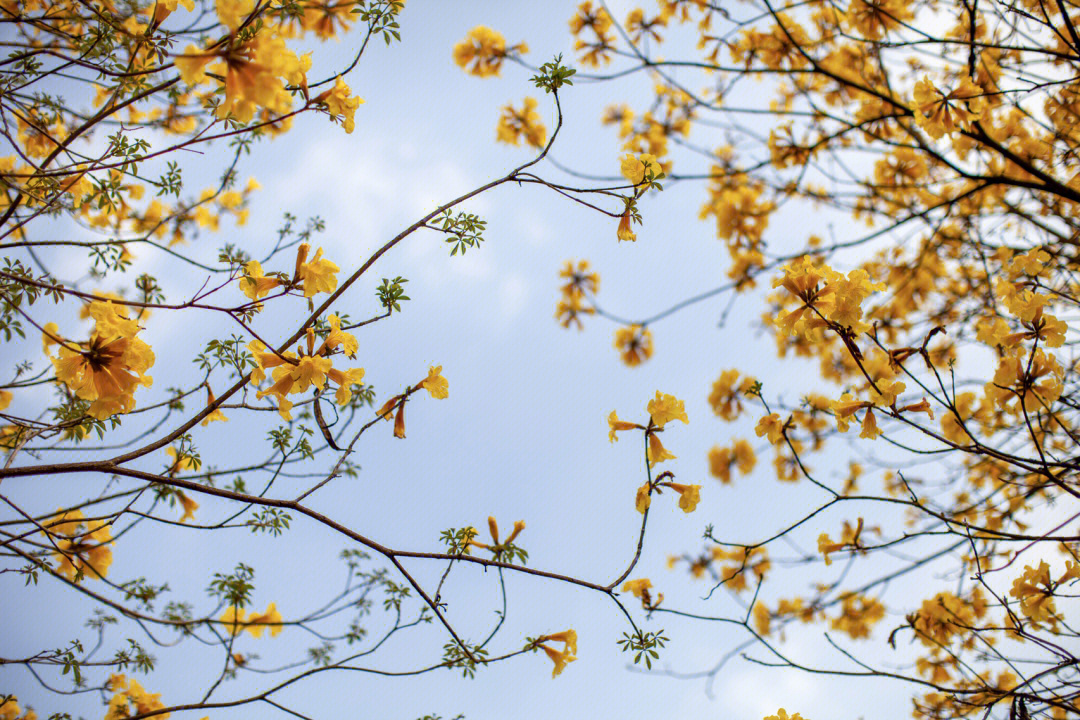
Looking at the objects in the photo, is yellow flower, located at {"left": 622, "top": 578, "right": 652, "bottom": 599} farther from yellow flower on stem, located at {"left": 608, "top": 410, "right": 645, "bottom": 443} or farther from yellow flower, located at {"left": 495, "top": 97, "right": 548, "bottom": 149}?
yellow flower, located at {"left": 495, "top": 97, "right": 548, "bottom": 149}

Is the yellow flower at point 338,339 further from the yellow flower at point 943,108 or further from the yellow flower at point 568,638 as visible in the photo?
the yellow flower at point 943,108

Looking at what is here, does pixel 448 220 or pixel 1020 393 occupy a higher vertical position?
pixel 448 220

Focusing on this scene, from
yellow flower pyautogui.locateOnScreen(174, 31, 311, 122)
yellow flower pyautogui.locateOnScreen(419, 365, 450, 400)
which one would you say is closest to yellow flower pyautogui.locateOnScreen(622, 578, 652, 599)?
yellow flower pyautogui.locateOnScreen(419, 365, 450, 400)

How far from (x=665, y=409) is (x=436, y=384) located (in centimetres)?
80

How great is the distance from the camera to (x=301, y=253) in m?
1.79

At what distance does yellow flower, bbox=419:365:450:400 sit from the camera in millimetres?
1973

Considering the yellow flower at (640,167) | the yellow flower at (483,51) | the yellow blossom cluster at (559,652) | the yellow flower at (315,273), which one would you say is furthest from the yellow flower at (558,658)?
the yellow flower at (483,51)

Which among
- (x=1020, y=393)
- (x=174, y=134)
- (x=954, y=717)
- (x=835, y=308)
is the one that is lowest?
(x=954, y=717)

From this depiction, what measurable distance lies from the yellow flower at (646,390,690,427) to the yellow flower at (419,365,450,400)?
2.35ft

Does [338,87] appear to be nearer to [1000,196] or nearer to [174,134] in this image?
[174,134]

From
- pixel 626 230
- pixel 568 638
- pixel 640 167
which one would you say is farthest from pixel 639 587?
pixel 640 167

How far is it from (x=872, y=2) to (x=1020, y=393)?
11.2ft

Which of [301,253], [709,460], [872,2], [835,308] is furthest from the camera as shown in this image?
[709,460]

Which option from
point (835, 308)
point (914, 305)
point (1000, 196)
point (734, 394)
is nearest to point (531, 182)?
point (835, 308)
